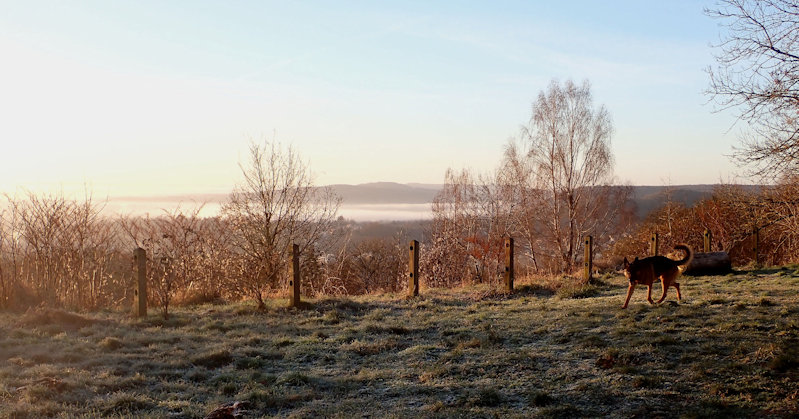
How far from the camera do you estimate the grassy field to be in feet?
16.9

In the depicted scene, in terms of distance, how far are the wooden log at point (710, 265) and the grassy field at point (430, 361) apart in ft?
8.47

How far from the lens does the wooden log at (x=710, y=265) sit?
512 inches

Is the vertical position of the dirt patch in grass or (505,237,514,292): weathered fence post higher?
(505,237,514,292): weathered fence post

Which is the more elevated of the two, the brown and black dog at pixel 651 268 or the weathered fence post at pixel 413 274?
the brown and black dog at pixel 651 268

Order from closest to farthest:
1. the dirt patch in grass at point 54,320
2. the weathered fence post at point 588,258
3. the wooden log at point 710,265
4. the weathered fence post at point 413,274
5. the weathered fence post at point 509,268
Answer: the dirt patch in grass at point 54,320, the weathered fence post at point 509,268, the weathered fence post at point 413,274, the weathered fence post at point 588,258, the wooden log at point 710,265

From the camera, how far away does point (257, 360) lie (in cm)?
718

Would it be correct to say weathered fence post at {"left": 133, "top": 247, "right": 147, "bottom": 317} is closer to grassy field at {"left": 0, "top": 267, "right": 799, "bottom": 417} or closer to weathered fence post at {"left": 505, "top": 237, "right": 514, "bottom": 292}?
grassy field at {"left": 0, "top": 267, "right": 799, "bottom": 417}

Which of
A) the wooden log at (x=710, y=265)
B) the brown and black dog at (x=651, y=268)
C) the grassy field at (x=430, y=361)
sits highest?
the brown and black dog at (x=651, y=268)

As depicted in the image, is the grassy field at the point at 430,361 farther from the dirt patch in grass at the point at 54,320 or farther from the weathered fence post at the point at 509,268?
the weathered fence post at the point at 509,268

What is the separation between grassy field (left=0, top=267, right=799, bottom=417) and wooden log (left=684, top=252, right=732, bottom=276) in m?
2.58

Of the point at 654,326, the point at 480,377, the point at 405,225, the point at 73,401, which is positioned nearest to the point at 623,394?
the point at 480,377

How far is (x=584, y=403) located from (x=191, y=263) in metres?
11.5

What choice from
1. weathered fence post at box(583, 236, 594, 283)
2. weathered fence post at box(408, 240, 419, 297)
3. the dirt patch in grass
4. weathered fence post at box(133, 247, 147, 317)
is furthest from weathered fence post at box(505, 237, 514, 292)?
the dirt patch in grass

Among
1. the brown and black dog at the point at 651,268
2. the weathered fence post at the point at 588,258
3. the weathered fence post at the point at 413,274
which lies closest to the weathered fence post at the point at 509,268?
the weathered fence post at the point at 588,258
